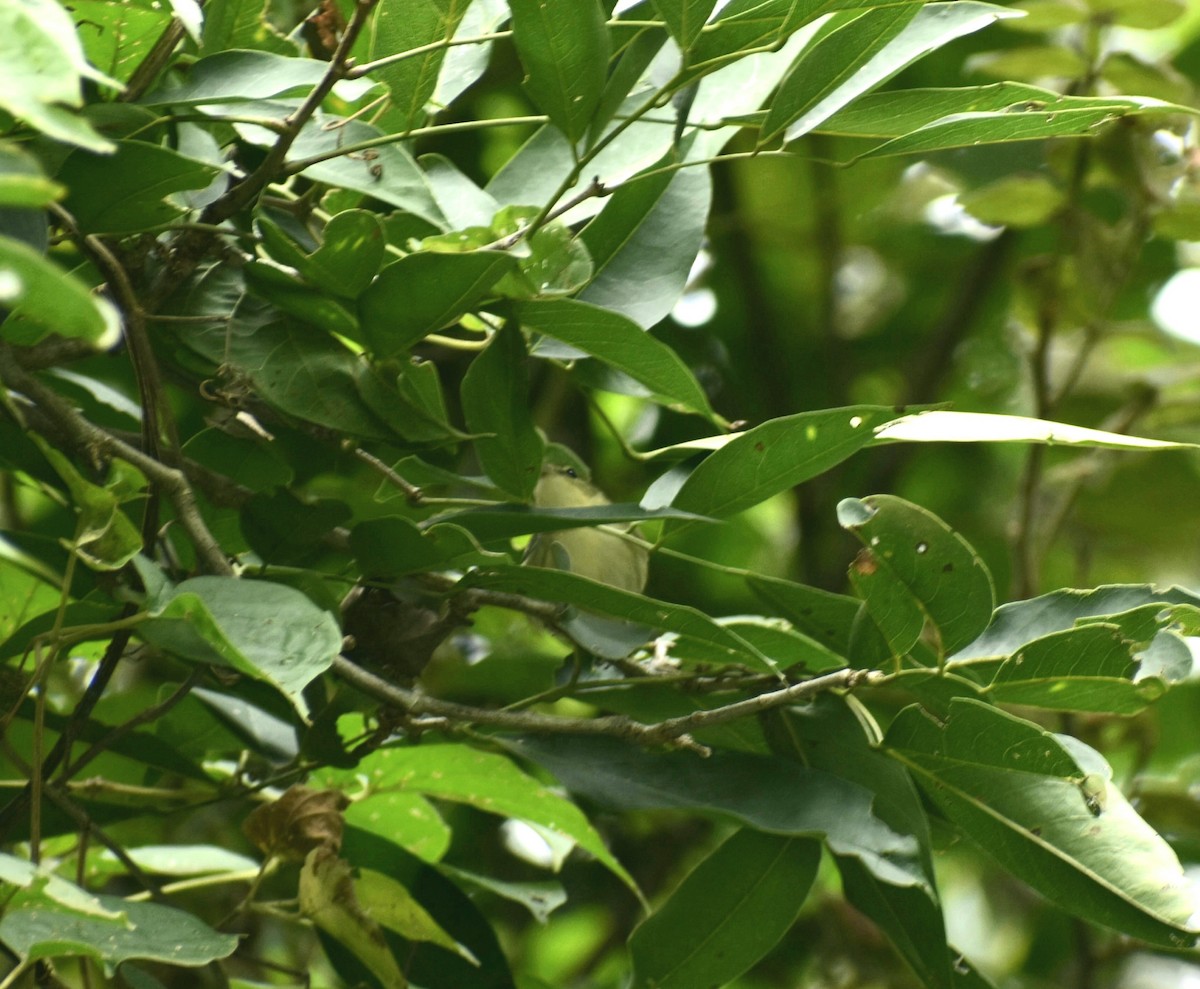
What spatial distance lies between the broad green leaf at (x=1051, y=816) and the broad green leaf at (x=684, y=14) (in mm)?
244

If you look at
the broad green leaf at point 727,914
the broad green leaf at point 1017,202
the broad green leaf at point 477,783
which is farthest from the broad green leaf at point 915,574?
the broad green leaf at point 1017,202

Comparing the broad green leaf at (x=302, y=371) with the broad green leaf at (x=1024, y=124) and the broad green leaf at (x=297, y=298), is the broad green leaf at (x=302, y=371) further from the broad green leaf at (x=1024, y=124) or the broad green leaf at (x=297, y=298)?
the broad green leaf at (x=1024, y=124)

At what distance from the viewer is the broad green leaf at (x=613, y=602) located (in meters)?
0.47

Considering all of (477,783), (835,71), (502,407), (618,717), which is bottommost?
(477,783)

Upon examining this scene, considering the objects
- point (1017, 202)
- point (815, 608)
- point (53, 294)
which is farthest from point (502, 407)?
point (1017, 202)

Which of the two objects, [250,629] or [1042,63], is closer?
[250,629]

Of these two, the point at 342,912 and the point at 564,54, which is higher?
the point at 564,54

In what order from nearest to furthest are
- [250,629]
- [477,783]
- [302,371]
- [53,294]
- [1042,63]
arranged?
[53,294], [250,629], [302,371], [477,783], [1042,63]

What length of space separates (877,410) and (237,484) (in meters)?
0.27

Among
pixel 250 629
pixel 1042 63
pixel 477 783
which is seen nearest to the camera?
pixel 250 629

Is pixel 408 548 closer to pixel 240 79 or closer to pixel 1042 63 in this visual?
pixel 240 79

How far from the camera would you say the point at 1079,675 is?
0.47 metres

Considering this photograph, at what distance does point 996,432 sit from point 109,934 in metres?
0.32

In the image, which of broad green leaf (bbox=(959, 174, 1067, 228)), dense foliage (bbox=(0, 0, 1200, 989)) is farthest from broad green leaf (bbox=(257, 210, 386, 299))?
broad green leaf (bbox=(959, 174, 1067, 228))
